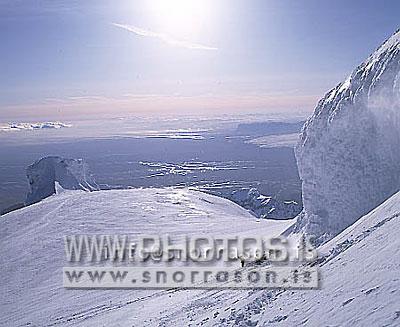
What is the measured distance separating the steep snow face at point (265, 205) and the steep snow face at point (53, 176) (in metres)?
23.5

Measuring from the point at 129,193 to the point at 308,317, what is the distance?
38.3 meters

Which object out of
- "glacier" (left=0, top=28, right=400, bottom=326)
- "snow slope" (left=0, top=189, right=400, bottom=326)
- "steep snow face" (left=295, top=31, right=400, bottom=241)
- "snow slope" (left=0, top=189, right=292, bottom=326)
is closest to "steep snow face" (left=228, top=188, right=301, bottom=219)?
"snow slope" (left=0, top=189, right=292, bottom=326)

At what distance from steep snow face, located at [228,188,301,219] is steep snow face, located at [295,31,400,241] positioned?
42660mm

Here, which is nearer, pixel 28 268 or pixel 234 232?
pixel 28 268

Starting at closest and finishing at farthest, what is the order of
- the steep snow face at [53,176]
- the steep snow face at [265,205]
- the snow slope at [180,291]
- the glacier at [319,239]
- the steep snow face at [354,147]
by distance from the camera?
the snow slope at [180,291]
the glacier at [319,239]
the steep snow face at [354,147]
the steep snow face at [265,205]
the steep snow face at [53,176]

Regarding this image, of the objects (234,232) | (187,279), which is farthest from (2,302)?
(234,232)

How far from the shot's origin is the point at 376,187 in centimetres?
1716

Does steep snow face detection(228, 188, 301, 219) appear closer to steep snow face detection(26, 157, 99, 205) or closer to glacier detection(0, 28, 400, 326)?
steep snow face detection(26, 157, 99, 205)

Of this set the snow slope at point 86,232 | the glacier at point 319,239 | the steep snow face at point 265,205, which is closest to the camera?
the glacier at point 319,239

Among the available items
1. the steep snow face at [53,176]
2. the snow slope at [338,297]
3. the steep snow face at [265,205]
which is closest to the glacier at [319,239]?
the snow slope at [338,297]

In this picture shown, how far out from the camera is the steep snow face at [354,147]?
16.2 metres

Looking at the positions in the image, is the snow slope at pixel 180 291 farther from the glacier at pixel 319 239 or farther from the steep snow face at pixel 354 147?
the steep snow face at pixel 354 147

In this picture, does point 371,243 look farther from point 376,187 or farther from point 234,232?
point 234,232

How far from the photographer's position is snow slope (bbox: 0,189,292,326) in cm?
1694
